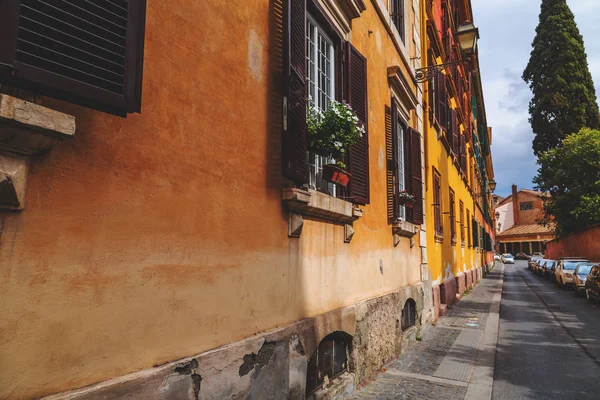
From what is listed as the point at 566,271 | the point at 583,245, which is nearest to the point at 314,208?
the point at 566,271

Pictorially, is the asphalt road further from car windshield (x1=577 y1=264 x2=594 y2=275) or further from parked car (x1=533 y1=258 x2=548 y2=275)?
parked car (x1=533 y1=258 x2=548 y2=275)

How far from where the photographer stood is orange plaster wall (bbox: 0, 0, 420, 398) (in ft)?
6.72

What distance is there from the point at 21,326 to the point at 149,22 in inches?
73.4

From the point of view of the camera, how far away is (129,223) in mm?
2500

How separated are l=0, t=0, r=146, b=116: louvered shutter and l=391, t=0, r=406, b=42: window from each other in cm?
801

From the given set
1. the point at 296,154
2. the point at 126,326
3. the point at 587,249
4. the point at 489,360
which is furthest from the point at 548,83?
the point at 126,326

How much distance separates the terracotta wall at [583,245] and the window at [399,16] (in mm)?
21501

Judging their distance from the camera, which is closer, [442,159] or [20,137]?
[20,137]

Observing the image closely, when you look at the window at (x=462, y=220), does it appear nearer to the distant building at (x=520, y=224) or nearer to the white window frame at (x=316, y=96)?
the white window frame at (x=316, y=96)

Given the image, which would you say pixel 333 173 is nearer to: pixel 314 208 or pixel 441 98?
pixel 314 208

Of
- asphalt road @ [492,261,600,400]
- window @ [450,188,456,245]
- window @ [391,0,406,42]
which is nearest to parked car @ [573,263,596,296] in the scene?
asphalt road @ [492,261,600,400]

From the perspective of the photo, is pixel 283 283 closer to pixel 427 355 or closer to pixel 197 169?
pixel 197 169

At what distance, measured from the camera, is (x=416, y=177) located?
29.9 feet

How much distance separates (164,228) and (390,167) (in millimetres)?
5484
